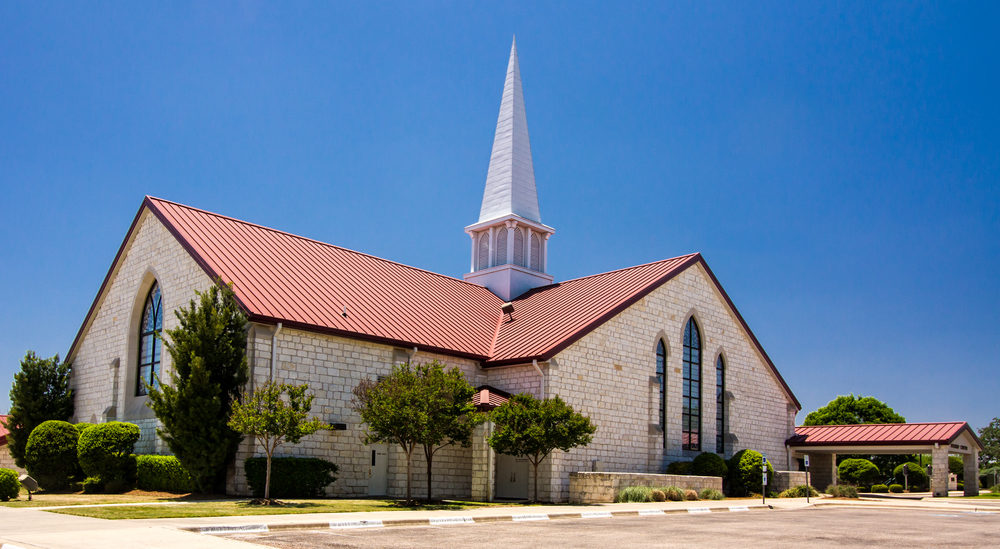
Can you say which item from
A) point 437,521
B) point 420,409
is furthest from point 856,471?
point 437,521

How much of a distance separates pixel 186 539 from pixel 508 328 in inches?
879

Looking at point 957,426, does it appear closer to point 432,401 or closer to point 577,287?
point 577,287

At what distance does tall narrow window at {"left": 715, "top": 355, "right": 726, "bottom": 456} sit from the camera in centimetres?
3691

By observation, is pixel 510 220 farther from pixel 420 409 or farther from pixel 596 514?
pixel 596 514

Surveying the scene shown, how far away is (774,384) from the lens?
134 feet

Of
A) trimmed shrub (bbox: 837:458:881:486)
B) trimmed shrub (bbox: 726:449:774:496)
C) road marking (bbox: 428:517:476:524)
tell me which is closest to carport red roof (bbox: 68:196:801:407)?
trimmed shrub (bbox: 726:449:774:496)

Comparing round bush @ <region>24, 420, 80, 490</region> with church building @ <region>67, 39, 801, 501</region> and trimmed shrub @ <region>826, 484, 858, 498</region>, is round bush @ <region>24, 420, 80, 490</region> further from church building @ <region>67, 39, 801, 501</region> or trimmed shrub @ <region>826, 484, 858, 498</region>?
trimmed shrub @ <region>826, 484, 858, 498</region>

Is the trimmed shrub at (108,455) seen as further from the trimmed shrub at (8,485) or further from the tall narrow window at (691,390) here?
the tall narrow window at (691,390)

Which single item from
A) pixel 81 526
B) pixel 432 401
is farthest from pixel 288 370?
pixel 81 526

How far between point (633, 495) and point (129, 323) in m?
19.2

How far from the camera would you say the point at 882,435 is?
1578 inches

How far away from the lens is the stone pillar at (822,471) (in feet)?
140

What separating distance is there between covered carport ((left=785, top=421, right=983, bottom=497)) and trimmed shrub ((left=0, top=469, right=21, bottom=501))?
3283cm

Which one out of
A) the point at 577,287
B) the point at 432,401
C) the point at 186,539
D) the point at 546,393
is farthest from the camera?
the point at 577,287
